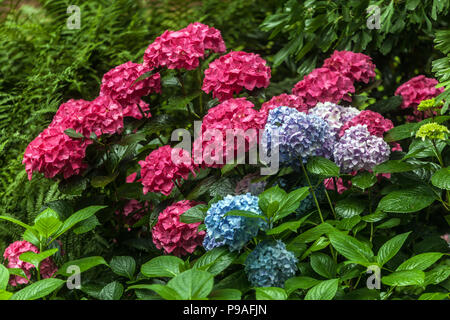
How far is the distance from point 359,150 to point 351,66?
578mm

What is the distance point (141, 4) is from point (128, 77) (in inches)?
71.9

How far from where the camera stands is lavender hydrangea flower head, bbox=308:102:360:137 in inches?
75.4

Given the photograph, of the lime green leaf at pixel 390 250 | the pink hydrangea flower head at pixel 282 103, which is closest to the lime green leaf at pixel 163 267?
the lime green leaf at pixel 390 250

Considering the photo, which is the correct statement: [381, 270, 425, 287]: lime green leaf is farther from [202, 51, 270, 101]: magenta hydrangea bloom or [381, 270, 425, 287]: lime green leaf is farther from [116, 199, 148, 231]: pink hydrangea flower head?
[116, 199, 148, 231]: pink hydrangea flower head

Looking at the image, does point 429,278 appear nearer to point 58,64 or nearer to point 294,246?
point 294,246

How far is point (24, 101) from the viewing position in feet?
8.54

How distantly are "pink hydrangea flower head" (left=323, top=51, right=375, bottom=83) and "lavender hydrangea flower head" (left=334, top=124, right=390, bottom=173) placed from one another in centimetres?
44

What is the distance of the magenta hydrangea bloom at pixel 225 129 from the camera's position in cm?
175

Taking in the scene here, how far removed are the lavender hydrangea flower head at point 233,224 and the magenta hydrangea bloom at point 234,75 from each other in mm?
650

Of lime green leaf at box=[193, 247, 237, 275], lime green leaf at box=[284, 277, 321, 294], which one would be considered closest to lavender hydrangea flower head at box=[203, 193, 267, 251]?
lime green leaf at box=[193, 247, 237, 275]

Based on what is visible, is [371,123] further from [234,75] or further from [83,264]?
[83,264]

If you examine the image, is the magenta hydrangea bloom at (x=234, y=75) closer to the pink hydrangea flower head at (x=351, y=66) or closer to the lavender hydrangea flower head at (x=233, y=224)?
the pink hydrangea flower head at (x=351, y=66)
